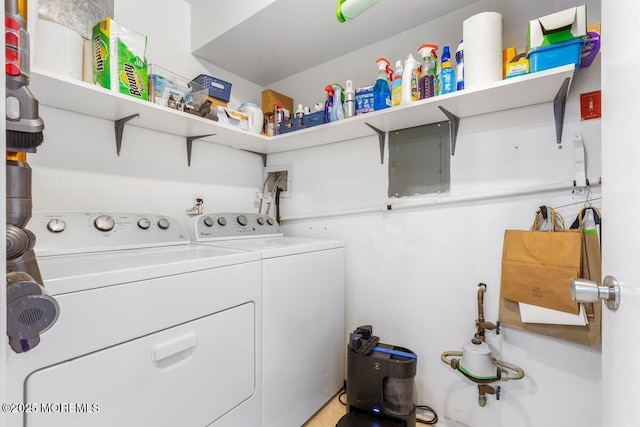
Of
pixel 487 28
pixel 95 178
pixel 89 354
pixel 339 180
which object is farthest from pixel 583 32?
pixel 95 178

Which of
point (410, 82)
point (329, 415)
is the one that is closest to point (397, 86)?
point (410, 82)

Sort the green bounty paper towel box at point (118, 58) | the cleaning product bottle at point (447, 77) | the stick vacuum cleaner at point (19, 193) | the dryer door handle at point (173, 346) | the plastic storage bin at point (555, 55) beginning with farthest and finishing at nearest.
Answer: the cleaning product bottle at point (447, 77)
the green bounty paper towel box at point (118, 58)
the plastic storage bin at point (555, 55)
the dryer door handle at point (173, 346)
the stick vacuum cleaner at point (19, 193)

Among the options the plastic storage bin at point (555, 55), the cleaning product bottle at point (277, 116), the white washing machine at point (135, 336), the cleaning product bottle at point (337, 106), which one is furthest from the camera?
the cleaning product bottle at point (277, 116)

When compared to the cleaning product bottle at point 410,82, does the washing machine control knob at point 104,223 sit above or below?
below

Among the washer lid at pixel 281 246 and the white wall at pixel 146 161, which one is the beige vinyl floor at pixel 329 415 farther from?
the white wall at pixel 146 161

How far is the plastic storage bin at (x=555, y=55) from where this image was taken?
1067mm

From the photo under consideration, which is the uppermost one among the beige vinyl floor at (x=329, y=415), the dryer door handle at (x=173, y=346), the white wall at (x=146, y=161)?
the white wall at (x=146, y=161)

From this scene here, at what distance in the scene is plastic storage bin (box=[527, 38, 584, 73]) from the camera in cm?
107

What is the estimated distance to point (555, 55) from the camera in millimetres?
1095

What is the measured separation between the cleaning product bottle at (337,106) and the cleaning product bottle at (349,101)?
40 mm

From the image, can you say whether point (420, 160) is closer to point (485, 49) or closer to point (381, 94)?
point (381, 94)

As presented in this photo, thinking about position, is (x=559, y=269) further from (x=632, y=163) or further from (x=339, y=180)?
(x=339, y=180)

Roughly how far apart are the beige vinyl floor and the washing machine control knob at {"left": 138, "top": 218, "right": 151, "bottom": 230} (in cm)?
128

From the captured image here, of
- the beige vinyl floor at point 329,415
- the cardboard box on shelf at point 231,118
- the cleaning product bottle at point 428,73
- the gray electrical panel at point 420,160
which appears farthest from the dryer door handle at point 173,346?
the cleaning product bottle at point 428,73
